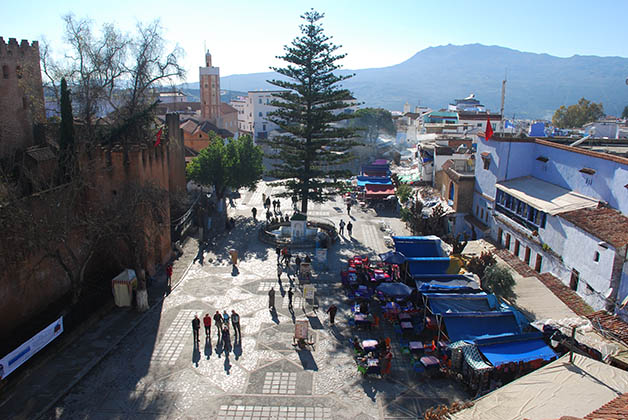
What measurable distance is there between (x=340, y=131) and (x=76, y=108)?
49.2 feet

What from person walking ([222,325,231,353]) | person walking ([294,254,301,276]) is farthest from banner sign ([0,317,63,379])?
person walking ([294,254,301,276])

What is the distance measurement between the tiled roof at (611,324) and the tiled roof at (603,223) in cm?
192

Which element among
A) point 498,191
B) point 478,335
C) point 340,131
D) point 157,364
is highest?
point 340,131

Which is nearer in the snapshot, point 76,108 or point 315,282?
point 315,282

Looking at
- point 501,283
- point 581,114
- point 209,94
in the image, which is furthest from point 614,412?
point 581,114

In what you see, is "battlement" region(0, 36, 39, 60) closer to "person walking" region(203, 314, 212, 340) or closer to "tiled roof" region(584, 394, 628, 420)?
"person walking" region(203, 314, 212, 340)

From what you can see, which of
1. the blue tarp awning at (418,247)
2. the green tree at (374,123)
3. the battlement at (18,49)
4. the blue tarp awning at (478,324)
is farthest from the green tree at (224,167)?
the green tree at (374,123)

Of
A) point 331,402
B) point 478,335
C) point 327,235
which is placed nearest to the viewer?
point 331,402

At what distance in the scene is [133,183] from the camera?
18000mm

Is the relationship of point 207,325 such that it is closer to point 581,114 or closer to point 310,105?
point 310,105

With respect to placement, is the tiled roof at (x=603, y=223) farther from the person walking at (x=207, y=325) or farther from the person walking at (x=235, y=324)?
the person walking at (x=207, y=325)

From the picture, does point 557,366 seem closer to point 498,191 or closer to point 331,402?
point 331,402

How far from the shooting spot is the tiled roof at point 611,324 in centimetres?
1158

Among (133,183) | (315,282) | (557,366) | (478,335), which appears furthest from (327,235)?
(557,366)
